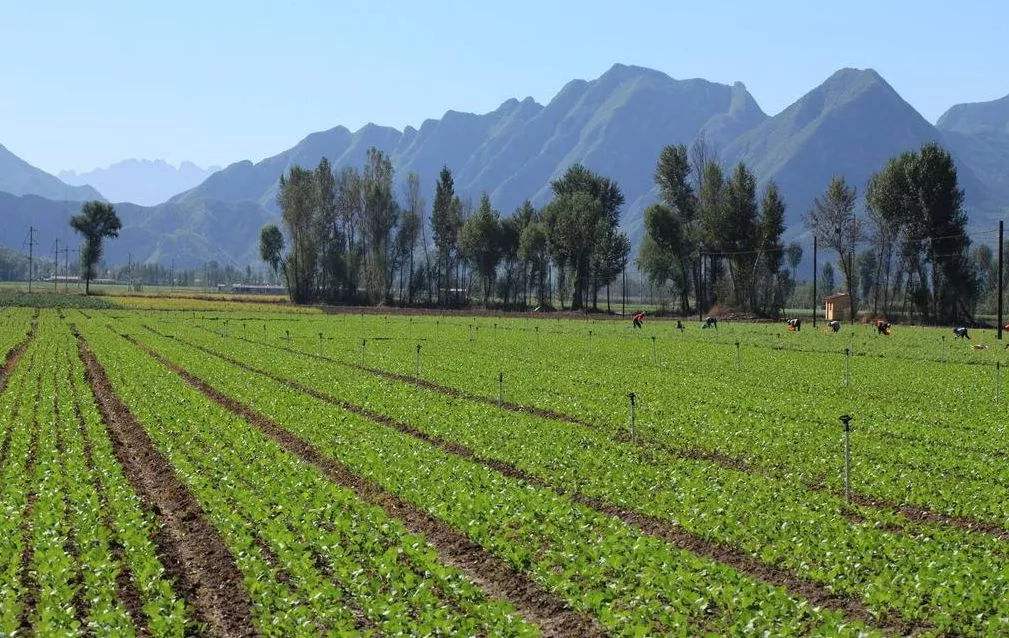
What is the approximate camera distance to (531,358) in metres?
48.2

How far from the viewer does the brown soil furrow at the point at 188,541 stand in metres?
12.1

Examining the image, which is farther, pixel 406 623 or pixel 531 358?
pixel 531 358

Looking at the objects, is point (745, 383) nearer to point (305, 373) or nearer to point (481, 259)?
point (305, 373)

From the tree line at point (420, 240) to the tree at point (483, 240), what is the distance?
0.48 ft

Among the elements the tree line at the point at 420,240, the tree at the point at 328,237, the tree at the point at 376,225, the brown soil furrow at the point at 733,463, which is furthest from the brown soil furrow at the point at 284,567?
the tree at the point at 328,237

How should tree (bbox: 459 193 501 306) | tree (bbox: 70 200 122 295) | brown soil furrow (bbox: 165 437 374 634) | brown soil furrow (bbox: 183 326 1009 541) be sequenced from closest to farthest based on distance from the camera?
brown soil furrow (bbox: 165 437 374 634) < brown soil furrow (bbox: 183 326 1009 541) < tree (bbox: 459 193 501 306) < tree (bbox: 70 200 122 295)

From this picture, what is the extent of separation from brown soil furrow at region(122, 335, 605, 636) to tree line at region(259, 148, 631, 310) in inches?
4477

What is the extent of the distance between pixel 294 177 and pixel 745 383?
11590 cm

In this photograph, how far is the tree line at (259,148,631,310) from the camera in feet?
443

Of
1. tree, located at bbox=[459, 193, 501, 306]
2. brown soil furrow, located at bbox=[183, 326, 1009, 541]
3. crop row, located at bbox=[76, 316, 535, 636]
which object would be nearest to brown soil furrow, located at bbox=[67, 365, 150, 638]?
crop row, located at bbox=[76, 316, 535, 636]

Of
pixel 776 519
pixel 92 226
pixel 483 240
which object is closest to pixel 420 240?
pixel 483 240

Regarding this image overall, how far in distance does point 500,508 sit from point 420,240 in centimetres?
13968

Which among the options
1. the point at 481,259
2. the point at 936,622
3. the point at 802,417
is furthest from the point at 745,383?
the point at 481,259

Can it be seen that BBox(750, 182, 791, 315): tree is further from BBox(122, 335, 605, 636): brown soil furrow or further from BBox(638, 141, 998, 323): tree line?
BBox(122, 335, 605, 636): brown soil furrow
